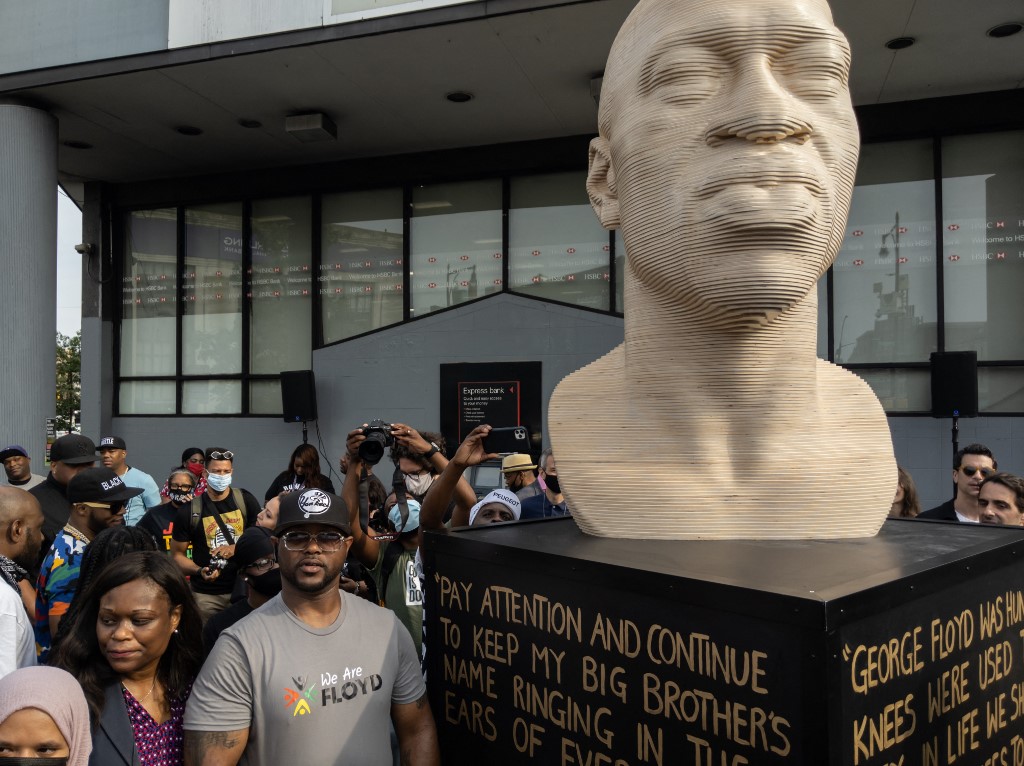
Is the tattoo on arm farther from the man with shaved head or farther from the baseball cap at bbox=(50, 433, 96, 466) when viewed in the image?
the baseball cap at bbox=(50, 433, 96, 466)

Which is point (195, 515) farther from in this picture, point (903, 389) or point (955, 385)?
point (903, 389)

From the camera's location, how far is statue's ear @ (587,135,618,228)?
9.43ft

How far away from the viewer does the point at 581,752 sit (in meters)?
2.15

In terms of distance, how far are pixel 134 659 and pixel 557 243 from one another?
8.81 meters

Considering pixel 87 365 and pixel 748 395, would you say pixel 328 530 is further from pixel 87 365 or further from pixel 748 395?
pixel 87 365

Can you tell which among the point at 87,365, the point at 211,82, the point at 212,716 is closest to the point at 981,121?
the point at 211,82

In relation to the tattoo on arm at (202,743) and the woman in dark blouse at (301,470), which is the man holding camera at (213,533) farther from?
the tattoo on arm at (202,743)

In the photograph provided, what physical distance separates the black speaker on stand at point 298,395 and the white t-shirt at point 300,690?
8365 mm

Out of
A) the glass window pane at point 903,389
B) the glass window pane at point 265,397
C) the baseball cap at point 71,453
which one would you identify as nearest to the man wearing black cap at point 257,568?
the baseball cap at point 71,453

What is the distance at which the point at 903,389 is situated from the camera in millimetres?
9094

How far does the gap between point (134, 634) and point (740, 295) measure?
1.95m

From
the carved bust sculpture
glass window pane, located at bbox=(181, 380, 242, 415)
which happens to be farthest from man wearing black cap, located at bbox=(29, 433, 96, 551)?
glass window pane, located at bbox=(181, 380, 242, 415)

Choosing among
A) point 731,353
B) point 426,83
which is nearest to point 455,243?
point 426,83

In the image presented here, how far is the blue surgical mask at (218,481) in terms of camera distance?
525cm
